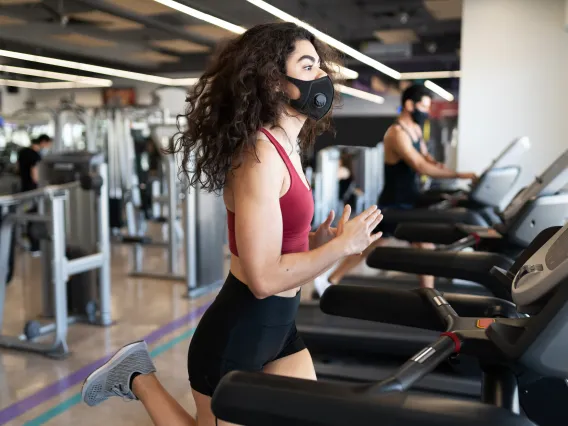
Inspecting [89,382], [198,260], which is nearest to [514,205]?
[89,382]

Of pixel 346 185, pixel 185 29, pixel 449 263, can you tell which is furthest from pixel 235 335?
pixel 346 185

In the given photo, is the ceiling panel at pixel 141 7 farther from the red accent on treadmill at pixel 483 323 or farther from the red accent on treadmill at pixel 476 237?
the red accent on treadmill at pixel 483 323

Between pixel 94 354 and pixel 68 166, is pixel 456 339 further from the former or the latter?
pixel 68 166

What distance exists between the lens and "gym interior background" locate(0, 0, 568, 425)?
12.0ft

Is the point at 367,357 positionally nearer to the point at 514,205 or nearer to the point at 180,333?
the point at 514,205

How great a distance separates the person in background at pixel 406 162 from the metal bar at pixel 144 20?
2.69m

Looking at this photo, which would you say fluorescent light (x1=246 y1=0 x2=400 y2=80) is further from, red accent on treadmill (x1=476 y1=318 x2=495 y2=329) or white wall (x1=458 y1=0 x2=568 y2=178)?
white wall (x1=458 y1=0 x2=568 y2=178)

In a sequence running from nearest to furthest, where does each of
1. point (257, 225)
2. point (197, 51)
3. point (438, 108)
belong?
point (257, 225), point (197, 51), point (438, 108)

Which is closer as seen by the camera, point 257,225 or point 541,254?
point 541,254

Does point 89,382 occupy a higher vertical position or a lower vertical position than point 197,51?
lower

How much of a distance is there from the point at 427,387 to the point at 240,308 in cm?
160

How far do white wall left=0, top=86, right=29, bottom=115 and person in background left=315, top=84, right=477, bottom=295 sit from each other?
12.4 metres

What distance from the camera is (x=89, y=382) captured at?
1.98 meters

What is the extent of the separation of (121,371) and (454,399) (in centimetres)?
125
